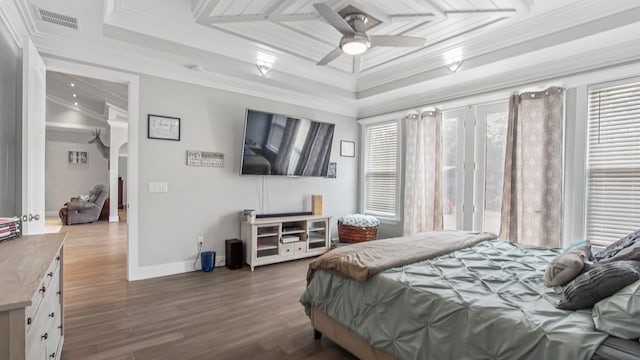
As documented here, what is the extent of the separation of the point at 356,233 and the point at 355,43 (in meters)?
3.04

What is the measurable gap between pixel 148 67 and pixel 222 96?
0.92 metres

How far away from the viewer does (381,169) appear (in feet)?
17.7

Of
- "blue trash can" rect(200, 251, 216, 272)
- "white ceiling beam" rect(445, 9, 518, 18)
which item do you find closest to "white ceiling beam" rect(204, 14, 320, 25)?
"white ceiling beam" rect(445, 9, 518, 18)

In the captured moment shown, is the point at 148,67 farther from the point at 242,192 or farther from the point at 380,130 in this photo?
the point at 380,130

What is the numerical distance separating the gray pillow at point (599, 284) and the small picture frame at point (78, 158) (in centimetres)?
1172

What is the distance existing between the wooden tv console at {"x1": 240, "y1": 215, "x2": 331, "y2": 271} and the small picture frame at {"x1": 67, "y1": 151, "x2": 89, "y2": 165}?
323 inches

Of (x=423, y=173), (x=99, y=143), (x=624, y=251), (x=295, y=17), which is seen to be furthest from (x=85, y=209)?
(x=624, y=251)

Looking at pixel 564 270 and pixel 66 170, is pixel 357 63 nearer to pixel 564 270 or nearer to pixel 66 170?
pixel 564 270

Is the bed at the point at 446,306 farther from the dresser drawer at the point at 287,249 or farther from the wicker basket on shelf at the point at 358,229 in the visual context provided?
the wicker basket on shelf at the point at 358,229

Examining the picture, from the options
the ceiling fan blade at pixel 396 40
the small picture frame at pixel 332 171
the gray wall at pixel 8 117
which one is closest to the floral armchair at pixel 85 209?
Result: the gray wall at pixel 8 117

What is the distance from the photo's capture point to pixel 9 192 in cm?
259

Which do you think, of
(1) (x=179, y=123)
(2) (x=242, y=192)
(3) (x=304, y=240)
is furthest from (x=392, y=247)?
(1) (x=179, y=123)

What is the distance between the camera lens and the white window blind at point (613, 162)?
9.62 feet

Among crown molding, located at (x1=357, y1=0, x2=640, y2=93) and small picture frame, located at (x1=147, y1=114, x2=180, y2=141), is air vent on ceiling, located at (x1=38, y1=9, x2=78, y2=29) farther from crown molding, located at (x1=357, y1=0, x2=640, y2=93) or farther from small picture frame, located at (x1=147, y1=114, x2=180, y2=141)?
crown molding, located at (x1=357, y1=0, x2=640, y2=93)
